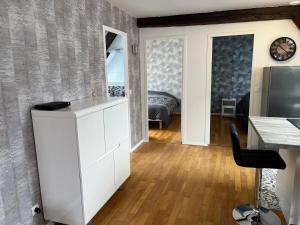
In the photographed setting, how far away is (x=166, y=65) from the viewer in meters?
7.25

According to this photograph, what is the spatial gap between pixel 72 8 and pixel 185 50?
7.65 feet

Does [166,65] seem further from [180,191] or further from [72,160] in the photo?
[72,160]

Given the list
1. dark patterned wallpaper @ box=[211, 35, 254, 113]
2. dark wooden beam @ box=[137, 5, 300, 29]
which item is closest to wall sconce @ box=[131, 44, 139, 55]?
dark wooden beam @ box=[137, 5, 300, 29]

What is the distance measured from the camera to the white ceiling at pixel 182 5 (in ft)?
10.9

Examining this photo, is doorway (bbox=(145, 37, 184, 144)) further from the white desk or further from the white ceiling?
the white desk

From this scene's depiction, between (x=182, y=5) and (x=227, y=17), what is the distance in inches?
35.7

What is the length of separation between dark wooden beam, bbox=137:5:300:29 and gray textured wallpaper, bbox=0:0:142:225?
1.66 meters

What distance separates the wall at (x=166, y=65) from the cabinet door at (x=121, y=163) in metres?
4.56

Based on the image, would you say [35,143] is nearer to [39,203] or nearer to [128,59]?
[39,203]

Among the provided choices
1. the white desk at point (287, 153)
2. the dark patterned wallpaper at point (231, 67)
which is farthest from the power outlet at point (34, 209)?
the dark patterned wallpaper at point (231, 67)

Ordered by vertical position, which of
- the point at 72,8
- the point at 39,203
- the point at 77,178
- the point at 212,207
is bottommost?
the point at 212,207

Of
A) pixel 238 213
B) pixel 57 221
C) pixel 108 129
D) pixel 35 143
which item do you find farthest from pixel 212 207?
pixel 35 143

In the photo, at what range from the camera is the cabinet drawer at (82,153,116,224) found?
212cm

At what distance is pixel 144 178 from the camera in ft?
10.7
